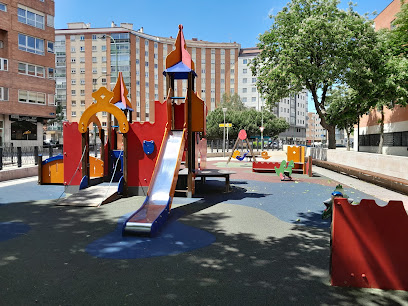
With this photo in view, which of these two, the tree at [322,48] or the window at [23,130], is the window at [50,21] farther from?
the tree at [322,48]

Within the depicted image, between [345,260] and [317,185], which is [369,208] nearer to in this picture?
[345,260]

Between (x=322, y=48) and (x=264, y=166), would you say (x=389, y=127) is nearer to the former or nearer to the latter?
(x=322, y=48)

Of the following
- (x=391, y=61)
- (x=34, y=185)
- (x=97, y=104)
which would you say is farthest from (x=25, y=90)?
(x=391, y=61)

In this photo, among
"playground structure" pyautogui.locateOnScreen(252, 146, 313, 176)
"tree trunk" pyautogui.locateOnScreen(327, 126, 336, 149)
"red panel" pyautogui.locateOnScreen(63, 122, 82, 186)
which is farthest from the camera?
"tree trunk" pyautogui.locateOnScreen(327, 126, 336, 149)

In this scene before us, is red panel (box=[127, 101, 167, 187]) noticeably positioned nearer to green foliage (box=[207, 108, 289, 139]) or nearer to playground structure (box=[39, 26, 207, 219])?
playground structure (box=[39, 26, 207, 219])

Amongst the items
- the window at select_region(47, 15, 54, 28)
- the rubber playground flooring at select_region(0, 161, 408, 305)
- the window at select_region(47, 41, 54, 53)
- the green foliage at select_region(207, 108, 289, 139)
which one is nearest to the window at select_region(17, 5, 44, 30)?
the window at select_region(47, 15, 54, 28)

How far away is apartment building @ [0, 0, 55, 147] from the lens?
31.5 meters

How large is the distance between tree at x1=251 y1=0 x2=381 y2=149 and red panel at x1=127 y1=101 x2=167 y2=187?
1426 cm

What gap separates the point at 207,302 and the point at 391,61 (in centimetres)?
2363

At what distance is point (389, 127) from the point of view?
32.9 metres

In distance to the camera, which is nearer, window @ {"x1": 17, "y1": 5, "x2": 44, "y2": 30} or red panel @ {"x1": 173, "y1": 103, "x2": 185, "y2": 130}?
red panel @ {"x1": 173, "y1": 103, "x2": 185, "y2": 130}

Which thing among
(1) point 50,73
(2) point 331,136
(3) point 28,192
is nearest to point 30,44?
(1) point 50,73

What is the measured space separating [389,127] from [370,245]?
113 ft

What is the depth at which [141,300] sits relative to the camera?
347 cm
